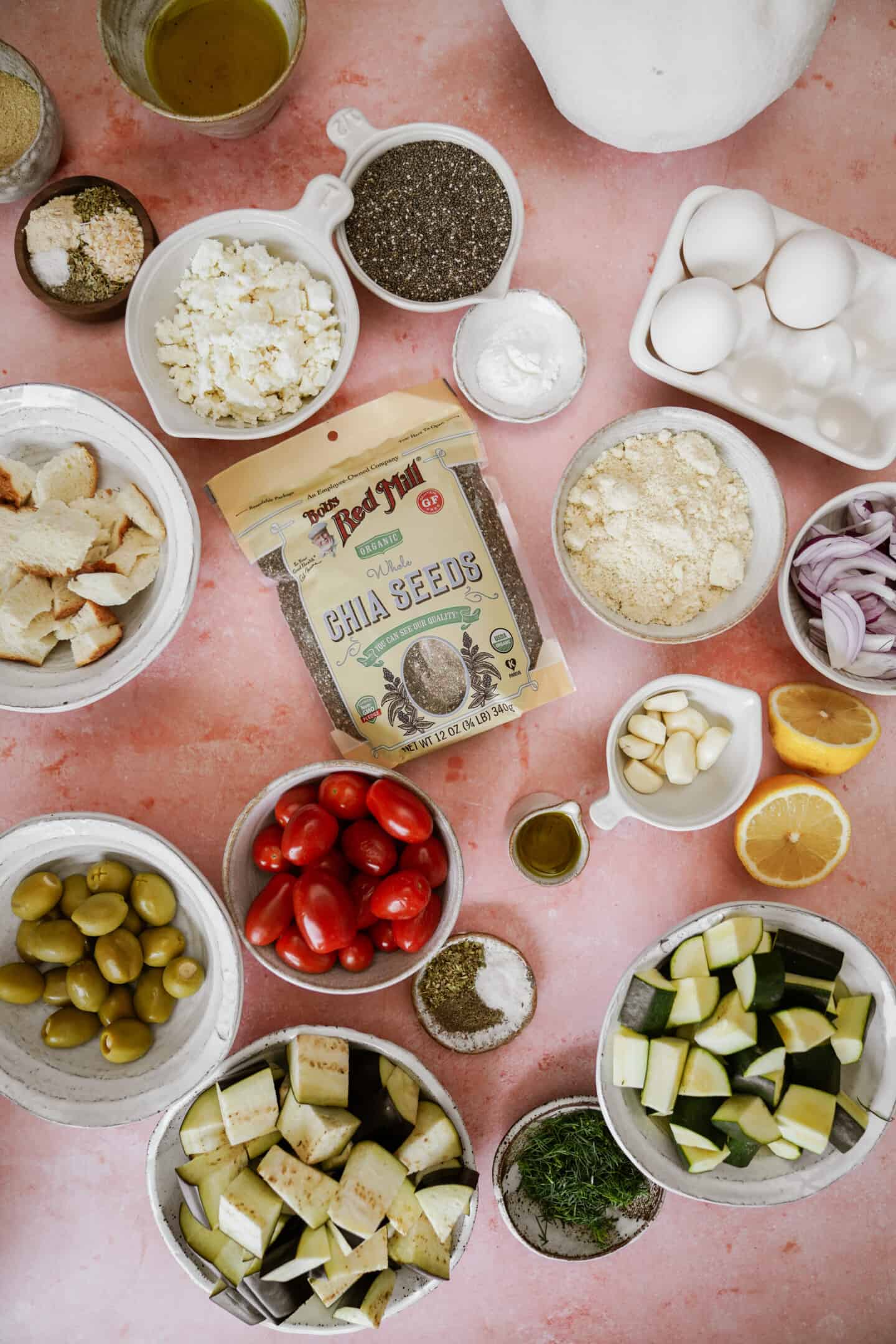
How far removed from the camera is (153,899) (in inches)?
54.5

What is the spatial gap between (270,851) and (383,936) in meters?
0.22

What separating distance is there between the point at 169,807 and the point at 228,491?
1.74 ft

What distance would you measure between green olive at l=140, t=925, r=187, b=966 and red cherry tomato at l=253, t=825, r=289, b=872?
0.16 m

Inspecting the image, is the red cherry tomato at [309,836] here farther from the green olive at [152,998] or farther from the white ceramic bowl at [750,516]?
the white ceramic bowl at [750,516]

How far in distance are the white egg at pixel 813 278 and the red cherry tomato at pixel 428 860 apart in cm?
97

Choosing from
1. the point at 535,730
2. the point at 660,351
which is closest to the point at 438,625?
the point at 535,730

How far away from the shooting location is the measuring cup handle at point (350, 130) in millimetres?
1423

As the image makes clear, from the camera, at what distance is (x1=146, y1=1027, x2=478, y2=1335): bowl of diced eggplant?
1.28 m

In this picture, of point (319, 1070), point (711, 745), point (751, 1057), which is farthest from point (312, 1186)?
point (711, 745)

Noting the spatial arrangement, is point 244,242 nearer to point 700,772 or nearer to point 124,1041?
point 700,772

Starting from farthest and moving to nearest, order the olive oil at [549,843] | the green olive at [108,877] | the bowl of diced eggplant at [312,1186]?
1. the olive oil at [549,843]
2. the green olive at [108,877]
3. the bowl of diced eggplant at [312,1186]

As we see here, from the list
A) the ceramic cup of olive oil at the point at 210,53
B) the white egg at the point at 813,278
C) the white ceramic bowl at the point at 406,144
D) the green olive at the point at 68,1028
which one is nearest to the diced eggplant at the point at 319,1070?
the green olive at the point at 68,1028

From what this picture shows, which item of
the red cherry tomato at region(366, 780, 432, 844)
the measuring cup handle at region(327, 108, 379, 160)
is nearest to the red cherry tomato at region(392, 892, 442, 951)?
the red cherry tomato at region(366, 780, 432, 844)

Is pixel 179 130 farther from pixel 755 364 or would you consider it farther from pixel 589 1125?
pixel 589 1125
